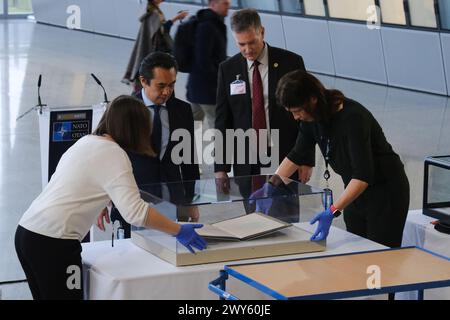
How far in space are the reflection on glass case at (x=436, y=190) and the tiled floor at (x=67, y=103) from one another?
2352 millimetres

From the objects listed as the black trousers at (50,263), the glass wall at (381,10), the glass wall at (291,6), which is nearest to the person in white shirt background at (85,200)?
the black trousers at (50,263)

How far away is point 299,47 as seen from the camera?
56.9ft

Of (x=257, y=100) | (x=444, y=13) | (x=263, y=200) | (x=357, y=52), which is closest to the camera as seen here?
(x=263, y=200)

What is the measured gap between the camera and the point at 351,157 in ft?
14.7

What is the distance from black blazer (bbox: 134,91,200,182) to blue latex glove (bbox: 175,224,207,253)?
93cm

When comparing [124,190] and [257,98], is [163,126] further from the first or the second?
[124,190]

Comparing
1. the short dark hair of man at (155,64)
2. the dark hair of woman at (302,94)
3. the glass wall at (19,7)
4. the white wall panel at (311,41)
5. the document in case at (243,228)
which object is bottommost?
the document in case at (243,228)

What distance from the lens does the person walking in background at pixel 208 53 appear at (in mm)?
7656

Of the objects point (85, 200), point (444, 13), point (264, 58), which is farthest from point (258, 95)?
point (444, 13)

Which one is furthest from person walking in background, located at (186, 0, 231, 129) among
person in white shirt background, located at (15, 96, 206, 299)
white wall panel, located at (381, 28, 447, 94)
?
white wall panel, located at (381, 28, 447, 94)

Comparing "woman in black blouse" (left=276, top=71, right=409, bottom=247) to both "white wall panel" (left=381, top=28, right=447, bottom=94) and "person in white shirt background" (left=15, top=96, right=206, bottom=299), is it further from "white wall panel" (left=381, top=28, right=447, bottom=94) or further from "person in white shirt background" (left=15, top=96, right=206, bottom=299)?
"white wall panel" (left=381, top=28, right=447, bottom=94)

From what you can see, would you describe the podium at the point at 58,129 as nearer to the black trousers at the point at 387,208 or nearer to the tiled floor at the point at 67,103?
the tiled floor at the point at 67,103

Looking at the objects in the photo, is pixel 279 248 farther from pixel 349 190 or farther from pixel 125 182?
pixel 125 182

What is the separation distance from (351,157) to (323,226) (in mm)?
414
